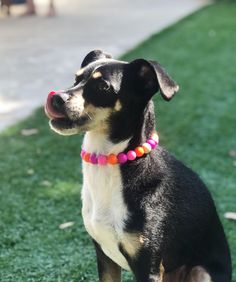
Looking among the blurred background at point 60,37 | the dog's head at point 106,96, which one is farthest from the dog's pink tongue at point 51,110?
the blurred background at point 60,37

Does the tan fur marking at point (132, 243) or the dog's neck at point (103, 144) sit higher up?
the dog's neck at point (103, 144)

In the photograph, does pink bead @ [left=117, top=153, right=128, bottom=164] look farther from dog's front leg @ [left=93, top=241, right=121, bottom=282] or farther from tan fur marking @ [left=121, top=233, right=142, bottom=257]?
dog's front leg @ [left=93, top=241, right=121, bottom=282]

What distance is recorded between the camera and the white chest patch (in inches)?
106

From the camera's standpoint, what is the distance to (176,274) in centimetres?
304

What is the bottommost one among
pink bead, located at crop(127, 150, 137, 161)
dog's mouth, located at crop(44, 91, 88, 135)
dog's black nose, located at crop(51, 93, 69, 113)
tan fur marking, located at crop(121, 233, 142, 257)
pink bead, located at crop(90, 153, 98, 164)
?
tan fur marking, located at crop(121, 233, 142, 257)

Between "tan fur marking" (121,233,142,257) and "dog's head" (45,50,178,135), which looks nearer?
"dog's head" (45,50,178,135)

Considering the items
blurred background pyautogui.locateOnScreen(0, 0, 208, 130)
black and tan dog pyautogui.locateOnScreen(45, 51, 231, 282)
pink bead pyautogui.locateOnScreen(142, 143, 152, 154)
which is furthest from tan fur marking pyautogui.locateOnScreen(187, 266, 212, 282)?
blurred background pyautogui.locateOnScreen(0, 0, 208, 130)

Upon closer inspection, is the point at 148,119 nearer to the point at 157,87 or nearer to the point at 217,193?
the point at 157,87

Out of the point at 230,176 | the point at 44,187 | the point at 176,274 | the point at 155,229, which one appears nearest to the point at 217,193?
the point at 230,176

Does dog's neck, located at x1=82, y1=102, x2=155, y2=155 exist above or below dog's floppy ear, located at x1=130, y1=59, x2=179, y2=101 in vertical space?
below

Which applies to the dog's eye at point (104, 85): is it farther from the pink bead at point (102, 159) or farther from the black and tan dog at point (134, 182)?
the pink bead at point (102, 159)

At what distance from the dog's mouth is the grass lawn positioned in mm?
1273

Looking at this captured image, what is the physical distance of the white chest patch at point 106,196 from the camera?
8.87ft

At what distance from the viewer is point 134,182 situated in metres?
2.72
